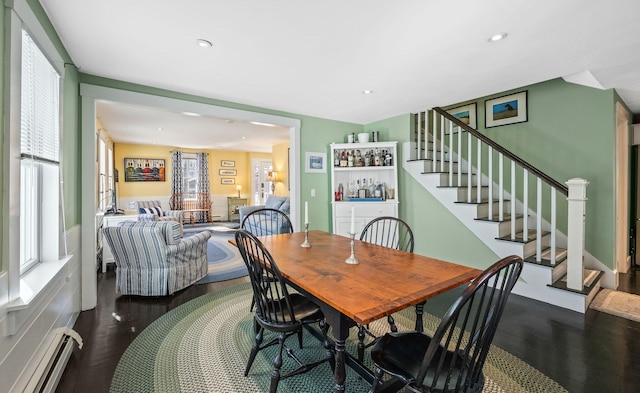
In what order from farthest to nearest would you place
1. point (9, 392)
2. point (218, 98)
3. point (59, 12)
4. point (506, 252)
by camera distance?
point (218, 98), point (506, 252), point (59, 12), point (9, 392)

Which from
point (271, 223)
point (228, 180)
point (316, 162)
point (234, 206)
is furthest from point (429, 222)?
point (228, 180)

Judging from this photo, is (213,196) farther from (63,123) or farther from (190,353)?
(190,353)

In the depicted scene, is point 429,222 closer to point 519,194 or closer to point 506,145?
point 519,194

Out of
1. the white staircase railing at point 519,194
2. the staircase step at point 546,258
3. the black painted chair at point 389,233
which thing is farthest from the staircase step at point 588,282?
the black painted chair at point 389,233

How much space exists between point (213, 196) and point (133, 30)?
774cm

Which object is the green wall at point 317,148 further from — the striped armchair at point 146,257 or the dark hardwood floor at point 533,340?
the dark hardwood floor at point 533,340

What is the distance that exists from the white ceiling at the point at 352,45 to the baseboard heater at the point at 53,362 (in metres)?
2.18

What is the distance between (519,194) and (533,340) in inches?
96.4

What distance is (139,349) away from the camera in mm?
2115

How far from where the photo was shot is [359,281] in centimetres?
146

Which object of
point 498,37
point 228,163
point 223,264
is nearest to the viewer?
point 498,37

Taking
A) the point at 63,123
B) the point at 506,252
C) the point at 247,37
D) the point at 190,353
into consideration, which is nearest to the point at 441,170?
the point at 506,252

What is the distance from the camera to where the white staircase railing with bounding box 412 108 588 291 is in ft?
9.10

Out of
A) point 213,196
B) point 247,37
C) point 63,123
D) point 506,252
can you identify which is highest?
point 247,37
